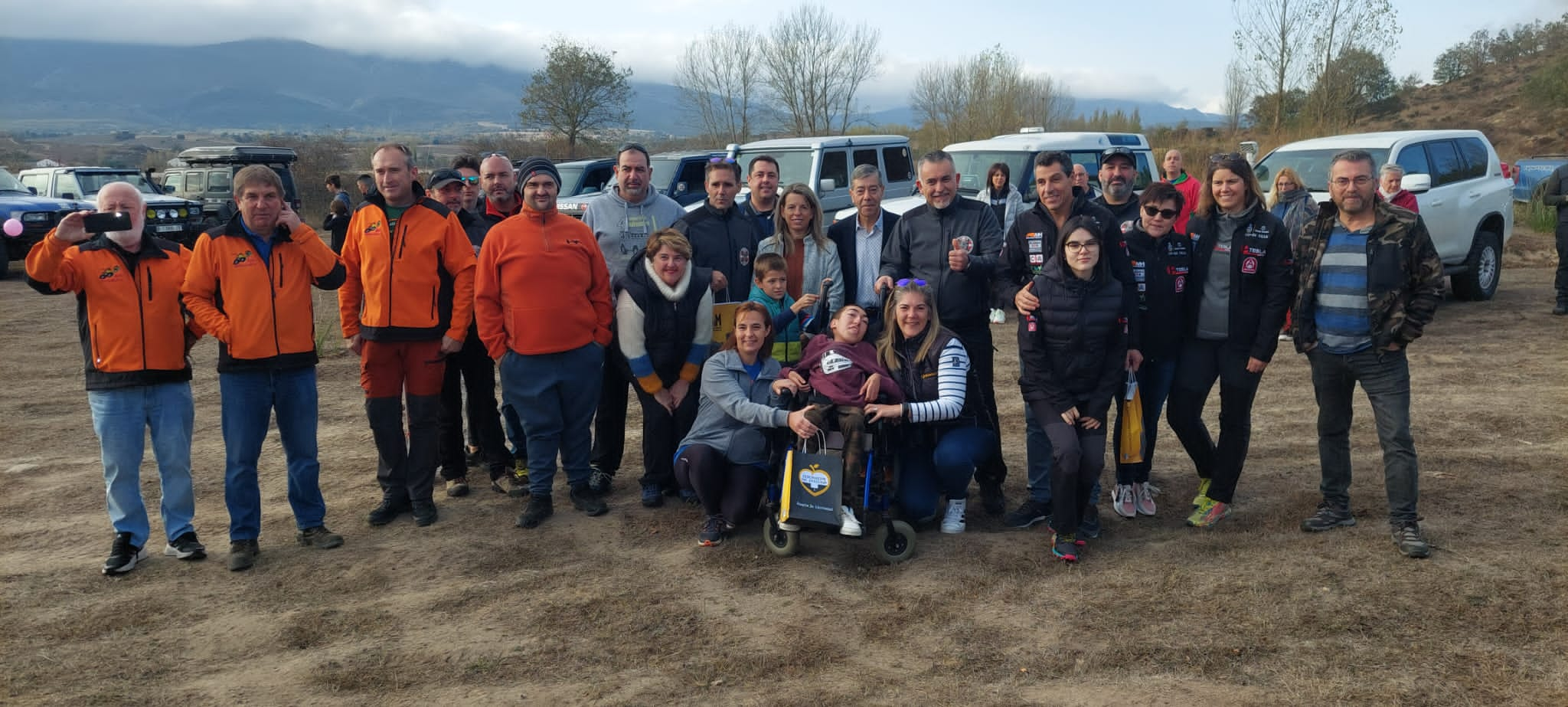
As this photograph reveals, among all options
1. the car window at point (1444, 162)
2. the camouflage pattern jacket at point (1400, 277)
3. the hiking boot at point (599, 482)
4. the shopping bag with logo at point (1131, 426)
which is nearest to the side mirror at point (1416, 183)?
the car window at point (1444, 162)

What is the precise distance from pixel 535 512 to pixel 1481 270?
36.3ft

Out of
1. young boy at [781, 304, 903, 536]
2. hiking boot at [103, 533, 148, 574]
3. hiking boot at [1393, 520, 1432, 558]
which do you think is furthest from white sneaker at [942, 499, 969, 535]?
hiking boot at [103, 533, 148, 574]

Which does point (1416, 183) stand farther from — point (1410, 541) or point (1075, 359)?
point (1075, 359)

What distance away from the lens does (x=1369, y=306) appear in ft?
14.2

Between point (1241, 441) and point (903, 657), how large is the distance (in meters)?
2.33

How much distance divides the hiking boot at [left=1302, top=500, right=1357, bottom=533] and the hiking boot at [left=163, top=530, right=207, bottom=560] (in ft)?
17.4

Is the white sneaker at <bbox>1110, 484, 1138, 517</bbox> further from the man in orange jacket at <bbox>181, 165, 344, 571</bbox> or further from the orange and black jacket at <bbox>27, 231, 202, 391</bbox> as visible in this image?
the orange and black jacket at <bbox>27, 231, 202, 391</bbox>

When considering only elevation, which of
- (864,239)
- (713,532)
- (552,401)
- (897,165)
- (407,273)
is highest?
(897,165)

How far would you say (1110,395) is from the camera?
4574 mm

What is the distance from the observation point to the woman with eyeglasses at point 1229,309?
464cm

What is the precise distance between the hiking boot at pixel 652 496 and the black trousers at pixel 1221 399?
9.01 feet

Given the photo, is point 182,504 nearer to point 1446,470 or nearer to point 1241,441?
point 1241,441

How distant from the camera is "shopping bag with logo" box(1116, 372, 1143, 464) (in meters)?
4.82

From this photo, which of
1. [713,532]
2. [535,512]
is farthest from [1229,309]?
[535,512]
